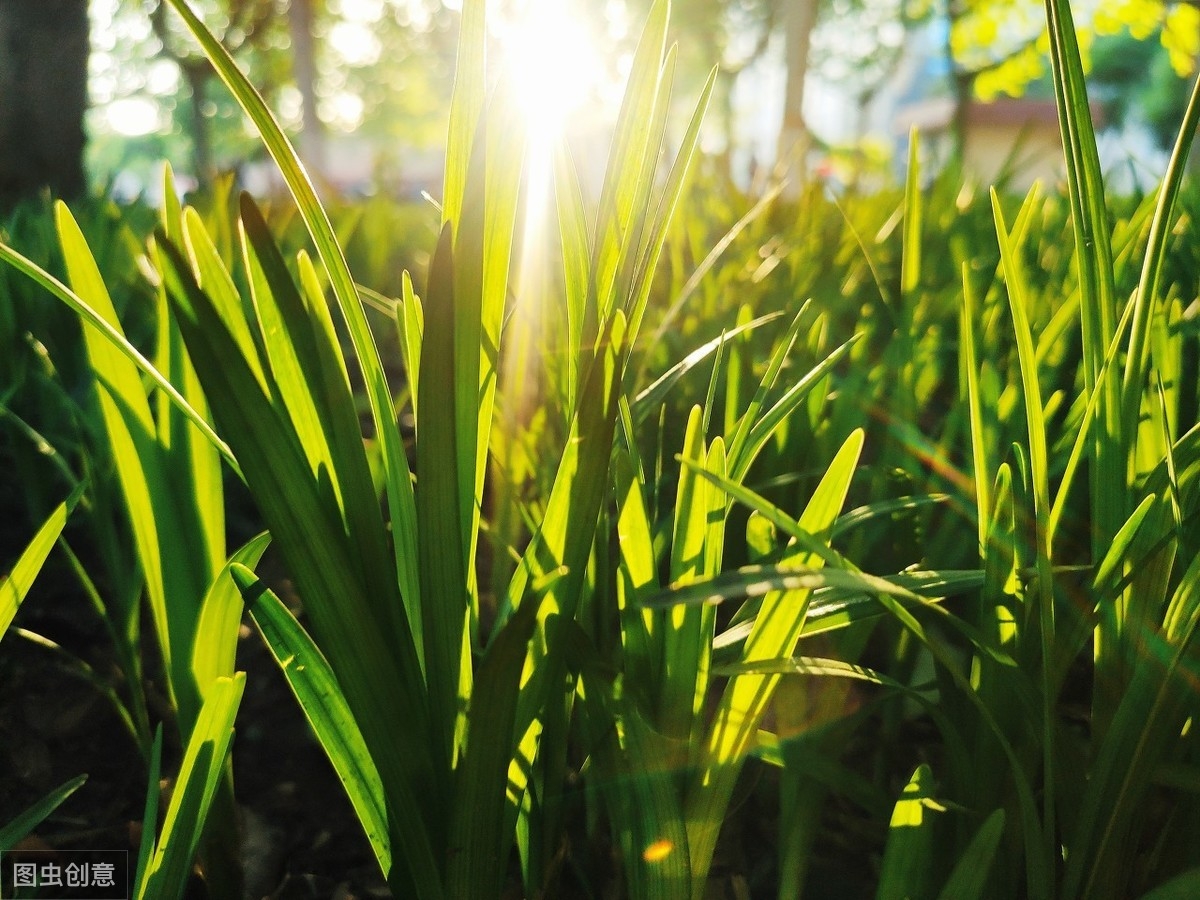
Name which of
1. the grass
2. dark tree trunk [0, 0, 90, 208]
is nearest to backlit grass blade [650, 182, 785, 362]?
the grass

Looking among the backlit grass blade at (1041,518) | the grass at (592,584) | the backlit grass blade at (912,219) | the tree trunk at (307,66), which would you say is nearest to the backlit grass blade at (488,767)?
the grass at (592,584)

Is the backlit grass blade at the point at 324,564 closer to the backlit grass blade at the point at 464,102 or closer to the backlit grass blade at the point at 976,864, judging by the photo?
the backlit grass blade at the point at 464,102

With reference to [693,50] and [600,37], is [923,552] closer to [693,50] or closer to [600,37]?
[600,37]

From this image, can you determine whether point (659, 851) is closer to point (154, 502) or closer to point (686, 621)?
point (686, 621)

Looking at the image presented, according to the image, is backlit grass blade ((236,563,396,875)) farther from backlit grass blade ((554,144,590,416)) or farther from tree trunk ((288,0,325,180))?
tree trunk ((288,0,325,180))

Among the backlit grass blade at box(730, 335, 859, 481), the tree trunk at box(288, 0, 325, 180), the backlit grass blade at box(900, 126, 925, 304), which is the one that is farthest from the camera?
the tree trunk at box(288, 0, 325, 180)
